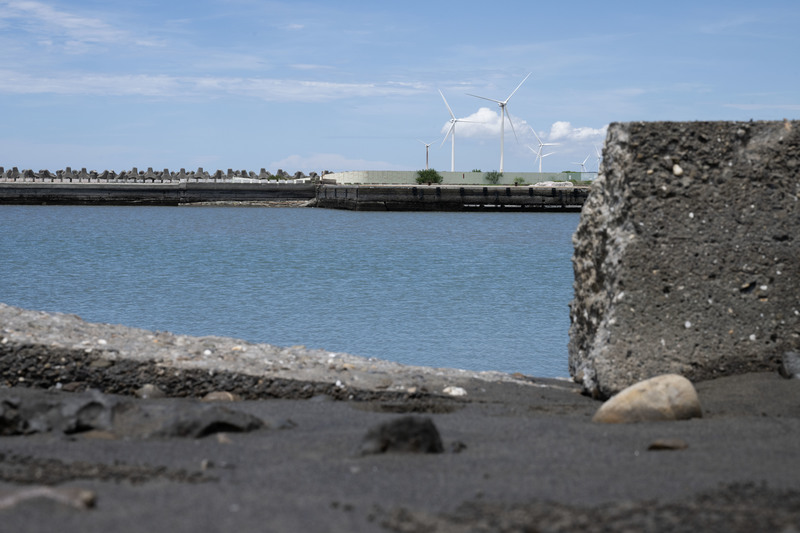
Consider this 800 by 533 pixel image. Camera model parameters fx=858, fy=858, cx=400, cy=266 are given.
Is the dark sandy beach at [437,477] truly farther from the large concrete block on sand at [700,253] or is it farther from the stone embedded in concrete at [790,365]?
the large concrete block on sand at [700,253]

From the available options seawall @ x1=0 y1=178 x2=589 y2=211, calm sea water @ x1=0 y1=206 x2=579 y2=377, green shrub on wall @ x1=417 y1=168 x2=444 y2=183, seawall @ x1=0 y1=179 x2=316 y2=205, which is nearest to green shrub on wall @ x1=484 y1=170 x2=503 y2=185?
green shrub on wall @ x1=417 y1=168 x2=444 y2=183

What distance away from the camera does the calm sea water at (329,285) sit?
16797 mm

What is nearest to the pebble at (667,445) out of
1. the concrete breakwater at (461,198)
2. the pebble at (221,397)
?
the pebble at (221,397)

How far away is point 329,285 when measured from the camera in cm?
2697

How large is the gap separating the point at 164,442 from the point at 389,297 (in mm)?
18690

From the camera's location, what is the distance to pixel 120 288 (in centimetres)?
2552

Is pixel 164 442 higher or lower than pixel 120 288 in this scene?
higher

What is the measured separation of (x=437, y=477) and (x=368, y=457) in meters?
0.56

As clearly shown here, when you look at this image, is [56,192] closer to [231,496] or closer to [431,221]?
[431,221]

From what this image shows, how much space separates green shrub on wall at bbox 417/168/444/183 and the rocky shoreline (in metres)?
85.9

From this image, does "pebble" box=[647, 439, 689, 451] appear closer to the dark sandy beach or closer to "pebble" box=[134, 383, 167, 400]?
the dark sandy beach

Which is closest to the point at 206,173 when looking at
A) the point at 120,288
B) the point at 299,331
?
the point at 120,288

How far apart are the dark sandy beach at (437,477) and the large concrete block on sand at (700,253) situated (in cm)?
104

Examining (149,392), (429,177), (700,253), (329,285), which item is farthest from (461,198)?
(149,392)
